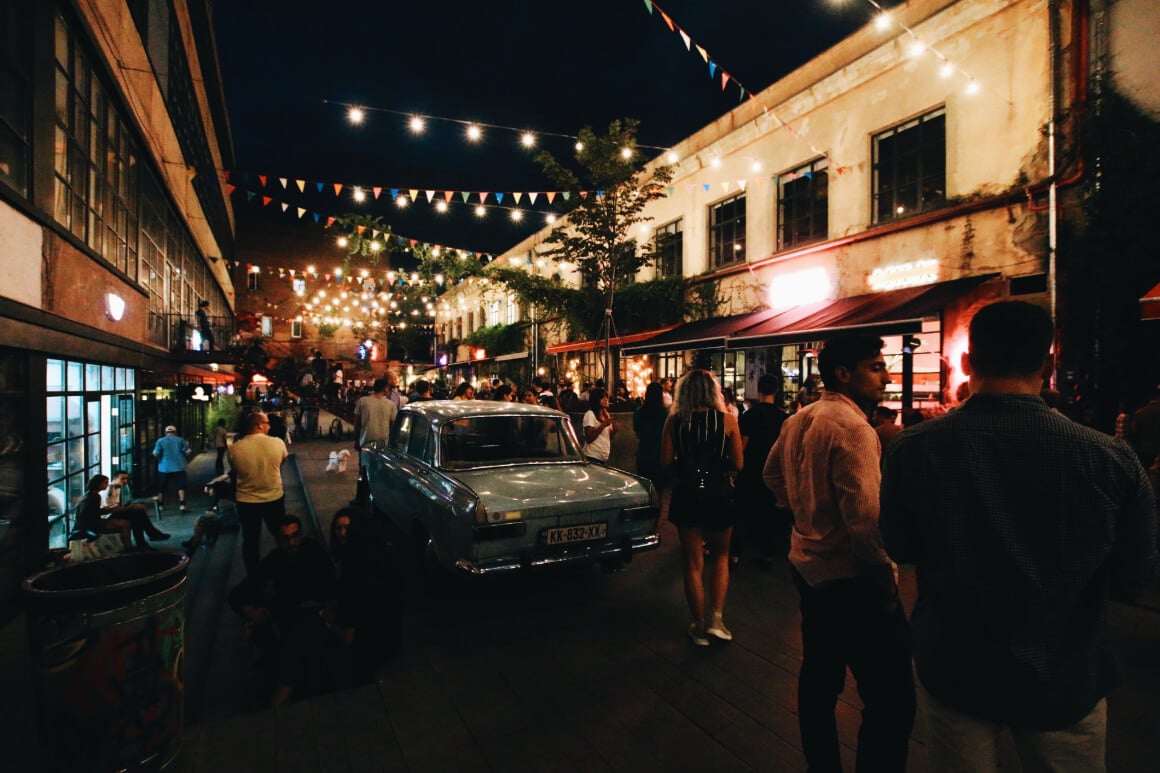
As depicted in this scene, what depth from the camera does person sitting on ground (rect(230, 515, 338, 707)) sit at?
363 centimetres

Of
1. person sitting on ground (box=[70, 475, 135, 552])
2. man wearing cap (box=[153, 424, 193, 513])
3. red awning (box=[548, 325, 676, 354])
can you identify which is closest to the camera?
person sitting on ground (box=[70, 475, 135, 552])

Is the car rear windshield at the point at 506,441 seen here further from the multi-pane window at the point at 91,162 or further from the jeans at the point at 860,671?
the multi-pane window at the point at 91,162

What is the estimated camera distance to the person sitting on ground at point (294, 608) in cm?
363

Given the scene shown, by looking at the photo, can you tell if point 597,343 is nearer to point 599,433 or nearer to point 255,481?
point 599,433

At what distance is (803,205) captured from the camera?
44.8ft

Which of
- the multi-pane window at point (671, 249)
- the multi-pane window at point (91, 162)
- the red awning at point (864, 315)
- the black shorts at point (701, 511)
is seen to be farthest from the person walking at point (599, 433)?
the multi-pane window at point (671, 249)

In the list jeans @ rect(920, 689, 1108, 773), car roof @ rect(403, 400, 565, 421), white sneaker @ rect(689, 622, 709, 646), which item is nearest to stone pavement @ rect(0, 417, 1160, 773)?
white sneaker @ rect(689, 622, 709, 646)

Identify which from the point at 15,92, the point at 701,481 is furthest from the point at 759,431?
the point at 15,92

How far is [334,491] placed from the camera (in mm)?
10094

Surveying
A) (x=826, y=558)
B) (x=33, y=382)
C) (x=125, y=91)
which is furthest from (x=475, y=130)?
(x=826, y=558)

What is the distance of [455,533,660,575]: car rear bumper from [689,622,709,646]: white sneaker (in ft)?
3.25

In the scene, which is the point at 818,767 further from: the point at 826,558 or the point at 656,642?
the point at 656,642

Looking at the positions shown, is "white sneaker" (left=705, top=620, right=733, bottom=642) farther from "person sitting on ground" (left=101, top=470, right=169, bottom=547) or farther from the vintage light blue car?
"person sitting on ground" (left=101, top=470, right=169, bottom=547)

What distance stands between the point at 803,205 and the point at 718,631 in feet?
39.6
